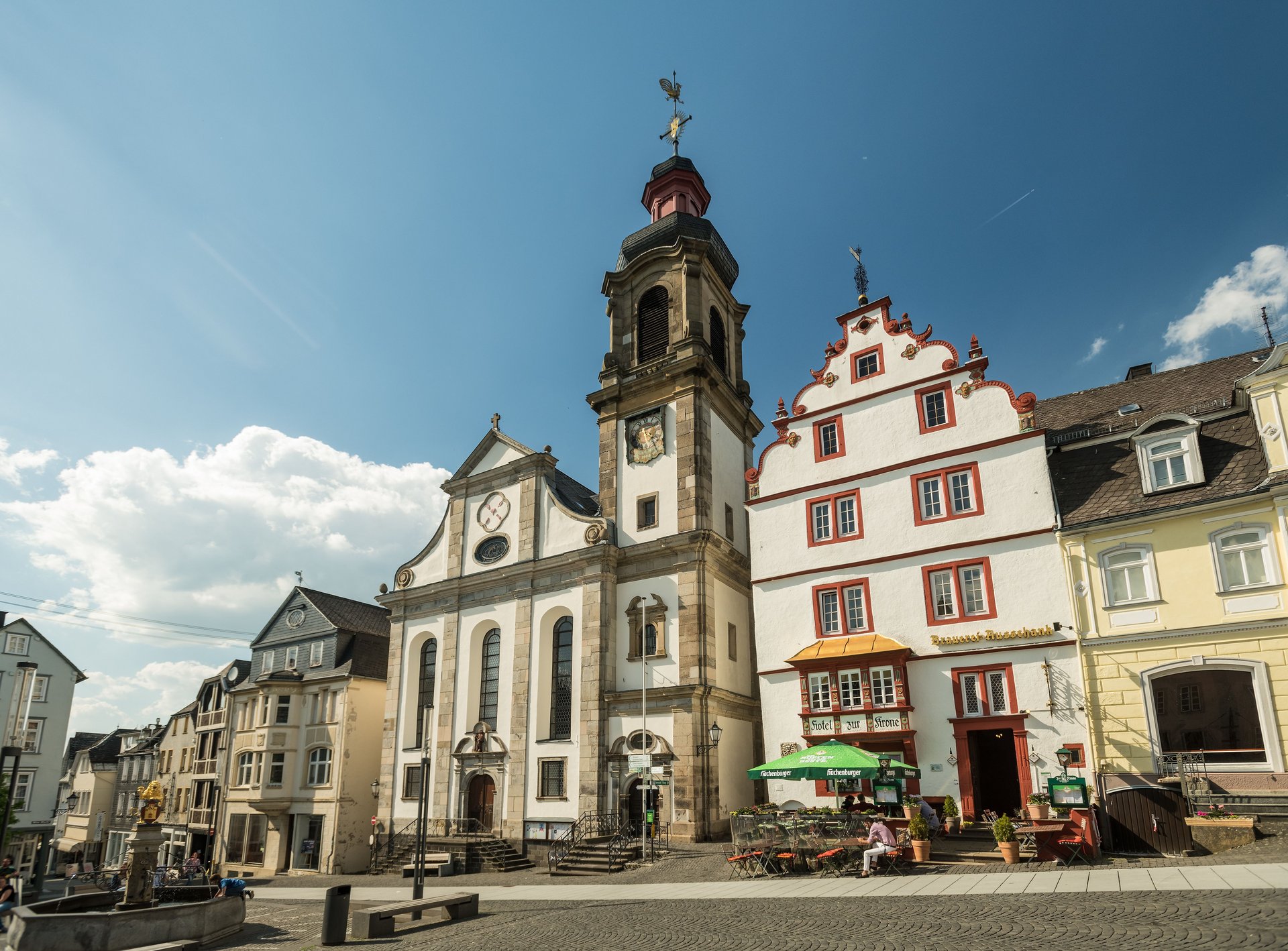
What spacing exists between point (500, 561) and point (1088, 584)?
880 inches

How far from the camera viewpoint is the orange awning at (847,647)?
24.0m

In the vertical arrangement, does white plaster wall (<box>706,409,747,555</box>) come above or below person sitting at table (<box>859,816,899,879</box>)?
above

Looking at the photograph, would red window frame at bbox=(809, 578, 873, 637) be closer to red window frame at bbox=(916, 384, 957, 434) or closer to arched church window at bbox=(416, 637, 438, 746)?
red window frame at bbox=(916, 384, 957, 434)

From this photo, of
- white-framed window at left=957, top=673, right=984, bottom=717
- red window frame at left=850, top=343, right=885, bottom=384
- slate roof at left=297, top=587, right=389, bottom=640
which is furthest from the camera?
slate roof at left=297, top=587, right=389, bottom=640

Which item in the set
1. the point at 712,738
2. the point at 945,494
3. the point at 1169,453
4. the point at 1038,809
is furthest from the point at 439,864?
the point at 1169,453

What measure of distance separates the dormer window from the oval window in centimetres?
2341

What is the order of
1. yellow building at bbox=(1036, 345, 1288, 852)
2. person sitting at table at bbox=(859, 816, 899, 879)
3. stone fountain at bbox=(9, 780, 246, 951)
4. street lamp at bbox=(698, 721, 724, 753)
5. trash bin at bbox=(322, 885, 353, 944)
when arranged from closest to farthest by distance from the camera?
stone fountain at bbox=(9, 780, 246, 951)
trash bin at bbox=(322, 885, 353, 944)
person sitting at table at bbox=(859, 816, 899, 879)
yellow building at bbox=(1036, 345, 1288, 852)
street lamp at bbox=(698, 721, 724, 753)

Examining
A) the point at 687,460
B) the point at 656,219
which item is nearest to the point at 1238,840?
the point at 687,460

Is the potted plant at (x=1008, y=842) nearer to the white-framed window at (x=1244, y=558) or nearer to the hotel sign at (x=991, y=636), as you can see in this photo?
the hotel sign at (x=991, y=636)

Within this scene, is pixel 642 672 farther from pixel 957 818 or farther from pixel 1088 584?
pixel 1088 584

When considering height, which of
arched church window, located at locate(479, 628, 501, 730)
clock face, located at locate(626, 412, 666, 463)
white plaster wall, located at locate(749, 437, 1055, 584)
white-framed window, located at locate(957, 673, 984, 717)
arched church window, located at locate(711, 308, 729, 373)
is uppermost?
arched church window, located at locate(711, 308, 729, 373)

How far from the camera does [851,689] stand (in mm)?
24484

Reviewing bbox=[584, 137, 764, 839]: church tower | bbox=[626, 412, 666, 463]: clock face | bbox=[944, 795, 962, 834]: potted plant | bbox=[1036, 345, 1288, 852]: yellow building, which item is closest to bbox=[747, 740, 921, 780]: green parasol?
bbox=[944, 795, 962, 834]: potted plant

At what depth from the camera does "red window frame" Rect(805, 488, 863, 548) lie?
86.6 ft
